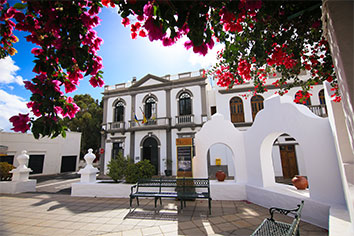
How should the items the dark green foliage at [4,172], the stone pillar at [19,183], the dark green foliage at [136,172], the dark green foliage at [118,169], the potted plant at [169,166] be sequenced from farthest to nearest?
the potted plant at [169,166]
the dark green foliage at [4,172]
the stone pillar at [19,183]
the dark green foliage at [118,169]
the dark green foliage at [136,172]

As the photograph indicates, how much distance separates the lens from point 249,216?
14.4ft

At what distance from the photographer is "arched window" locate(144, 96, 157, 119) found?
1490cm

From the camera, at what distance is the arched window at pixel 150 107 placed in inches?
587

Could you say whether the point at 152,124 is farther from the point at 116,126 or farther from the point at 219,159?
the point at 219,159

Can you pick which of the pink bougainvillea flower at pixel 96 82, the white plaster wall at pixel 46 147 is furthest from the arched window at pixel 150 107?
the pink bougainvillea flower at pixel 96 82

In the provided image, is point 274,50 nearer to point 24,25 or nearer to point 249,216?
point 24,25

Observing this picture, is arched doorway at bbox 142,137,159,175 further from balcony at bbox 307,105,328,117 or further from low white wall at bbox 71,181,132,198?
A: balcony at bbox 307,105,328,117

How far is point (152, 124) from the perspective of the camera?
14.2 m

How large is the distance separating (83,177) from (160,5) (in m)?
8.07

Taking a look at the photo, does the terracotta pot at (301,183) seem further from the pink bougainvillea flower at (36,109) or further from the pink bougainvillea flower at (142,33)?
the pink bougainvillea flower at (36,109)

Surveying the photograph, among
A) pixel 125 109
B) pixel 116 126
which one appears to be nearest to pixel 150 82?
pixel 125 109

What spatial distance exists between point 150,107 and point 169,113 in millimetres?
2055

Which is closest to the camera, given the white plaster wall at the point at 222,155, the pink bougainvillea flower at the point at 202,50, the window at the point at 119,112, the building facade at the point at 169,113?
the pink bougainvillea flower at the point at 202,50

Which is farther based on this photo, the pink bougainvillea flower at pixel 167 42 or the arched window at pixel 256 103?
the arched window at pixel 256 103
